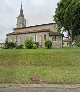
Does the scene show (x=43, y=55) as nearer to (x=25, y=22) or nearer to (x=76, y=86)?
(x=76, y=86)

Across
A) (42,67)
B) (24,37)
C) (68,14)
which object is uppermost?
(68,14)

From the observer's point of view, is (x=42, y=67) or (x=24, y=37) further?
(x=24, y=37)

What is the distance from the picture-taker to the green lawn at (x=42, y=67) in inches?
409

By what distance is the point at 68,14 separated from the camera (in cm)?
4684

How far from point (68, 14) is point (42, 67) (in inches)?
1352

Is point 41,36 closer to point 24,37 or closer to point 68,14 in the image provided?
point 24,37

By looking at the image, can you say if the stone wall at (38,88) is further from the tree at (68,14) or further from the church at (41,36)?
the church at (41,36)

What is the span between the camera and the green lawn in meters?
10.4

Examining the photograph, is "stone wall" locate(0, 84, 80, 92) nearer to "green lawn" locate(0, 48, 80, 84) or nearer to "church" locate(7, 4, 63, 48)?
"green lawn" locate(0, 48, 80, 84)

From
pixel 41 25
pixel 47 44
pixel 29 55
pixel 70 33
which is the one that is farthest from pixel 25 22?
pixel 29 55

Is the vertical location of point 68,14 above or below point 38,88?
above

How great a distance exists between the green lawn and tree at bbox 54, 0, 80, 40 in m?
28.0

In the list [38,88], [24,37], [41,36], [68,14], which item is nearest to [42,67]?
[38,88]

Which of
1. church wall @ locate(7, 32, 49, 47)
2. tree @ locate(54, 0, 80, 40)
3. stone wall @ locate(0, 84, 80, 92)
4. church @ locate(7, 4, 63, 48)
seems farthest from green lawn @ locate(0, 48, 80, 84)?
church wall @ locate(7, 32, 49, 47)
